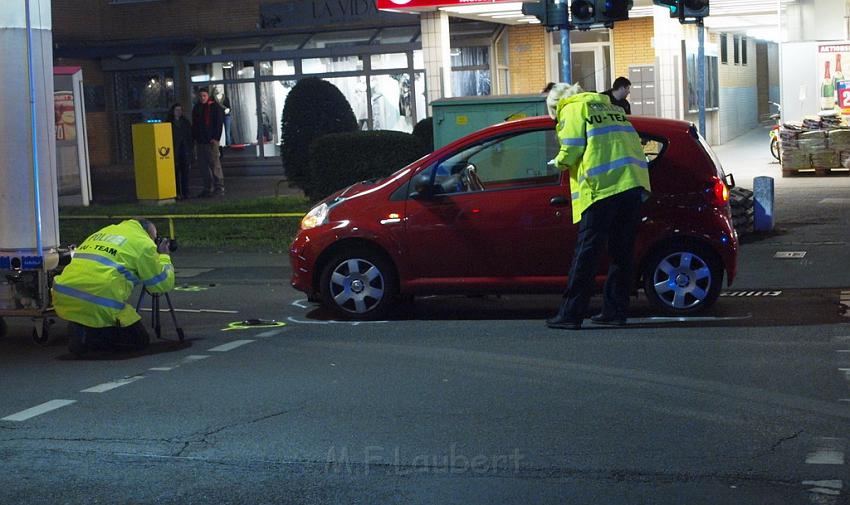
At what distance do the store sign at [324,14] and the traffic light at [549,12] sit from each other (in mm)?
15826

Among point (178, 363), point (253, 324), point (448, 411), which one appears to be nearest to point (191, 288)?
point (253, 324)

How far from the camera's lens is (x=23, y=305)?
10062 mm

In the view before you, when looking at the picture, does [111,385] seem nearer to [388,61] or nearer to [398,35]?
[388,61]

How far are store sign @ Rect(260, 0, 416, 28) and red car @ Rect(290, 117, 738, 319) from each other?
20626 millimetres

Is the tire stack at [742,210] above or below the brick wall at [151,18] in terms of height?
below

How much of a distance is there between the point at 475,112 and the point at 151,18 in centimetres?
2061

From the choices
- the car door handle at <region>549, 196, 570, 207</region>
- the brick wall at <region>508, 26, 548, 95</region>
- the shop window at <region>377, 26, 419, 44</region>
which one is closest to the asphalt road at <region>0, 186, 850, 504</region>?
the car door handle at <region>549, 196, 570, 207</region>

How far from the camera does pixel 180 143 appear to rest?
79.9ft

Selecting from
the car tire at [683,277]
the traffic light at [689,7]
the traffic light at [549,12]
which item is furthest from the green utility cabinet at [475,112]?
the car tire at [683,277]

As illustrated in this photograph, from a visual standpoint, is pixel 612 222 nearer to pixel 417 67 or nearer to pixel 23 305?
pixel 23 305

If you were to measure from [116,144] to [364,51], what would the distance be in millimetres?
8468

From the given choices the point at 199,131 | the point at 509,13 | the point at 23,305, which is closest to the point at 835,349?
the point at 23,305

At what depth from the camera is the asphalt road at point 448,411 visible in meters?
5.87

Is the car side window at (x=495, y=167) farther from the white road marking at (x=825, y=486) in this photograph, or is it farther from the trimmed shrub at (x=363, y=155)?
the trimmed shrub at (x=363, y=155)
